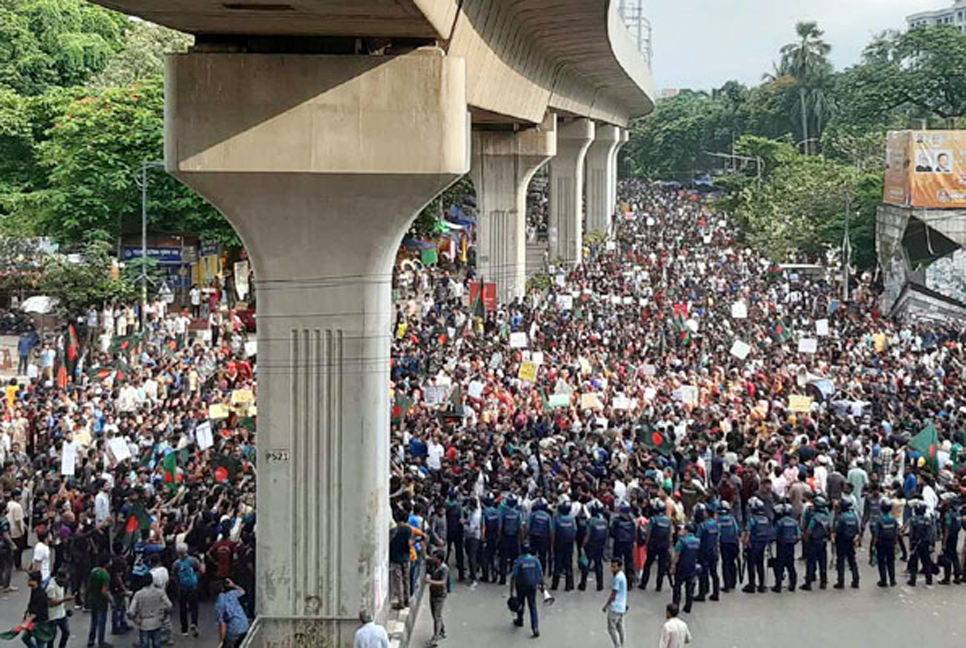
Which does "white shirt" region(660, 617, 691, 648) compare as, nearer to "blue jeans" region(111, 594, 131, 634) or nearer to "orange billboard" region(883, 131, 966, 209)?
"blue jeans" region(111, 594, 131, 634)

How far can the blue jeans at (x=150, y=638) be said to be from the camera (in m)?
13.5

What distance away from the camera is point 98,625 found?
46.1 feet

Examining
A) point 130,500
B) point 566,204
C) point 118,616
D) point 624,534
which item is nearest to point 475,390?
point 624,534

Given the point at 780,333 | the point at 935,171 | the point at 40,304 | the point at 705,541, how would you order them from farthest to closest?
the point at 935,171 < the point at 40,304 < the point at 780,333 < the point at 705,541

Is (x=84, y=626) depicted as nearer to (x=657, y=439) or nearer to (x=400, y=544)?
(x=400, y=544)

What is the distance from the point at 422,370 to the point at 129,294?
1316cm

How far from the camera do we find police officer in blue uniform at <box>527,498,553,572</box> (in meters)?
15.8

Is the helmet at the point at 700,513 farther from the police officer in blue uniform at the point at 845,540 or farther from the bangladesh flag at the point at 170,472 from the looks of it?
the bangladesh flag at the point at 170,472

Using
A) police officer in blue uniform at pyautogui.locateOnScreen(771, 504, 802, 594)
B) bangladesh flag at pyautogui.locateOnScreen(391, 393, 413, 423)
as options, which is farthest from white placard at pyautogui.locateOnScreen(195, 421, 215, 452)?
police officer in blue uniform at pyautogui.locateOnScreen(771, 504, 802, 594)

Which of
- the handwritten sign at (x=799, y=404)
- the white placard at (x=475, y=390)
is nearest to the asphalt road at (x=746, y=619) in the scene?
the handwritten sign at (x=799, y=404)

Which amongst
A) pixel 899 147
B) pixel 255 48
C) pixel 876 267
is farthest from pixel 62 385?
pixel 876 267

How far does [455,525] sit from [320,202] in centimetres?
517

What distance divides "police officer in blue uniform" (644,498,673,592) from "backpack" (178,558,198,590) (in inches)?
219

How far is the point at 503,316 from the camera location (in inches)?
1416
